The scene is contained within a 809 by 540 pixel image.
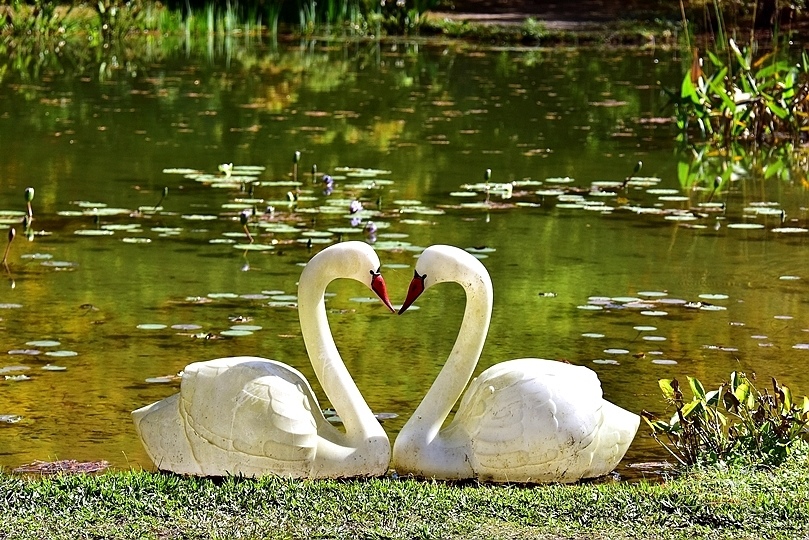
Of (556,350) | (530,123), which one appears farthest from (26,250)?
(530,123)

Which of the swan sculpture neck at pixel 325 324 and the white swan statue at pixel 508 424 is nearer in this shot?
the white swan statue at pixel 508 424

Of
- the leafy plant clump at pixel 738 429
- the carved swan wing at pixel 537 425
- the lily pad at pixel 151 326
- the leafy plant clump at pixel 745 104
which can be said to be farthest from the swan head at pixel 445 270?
the leafy plant clump at pixel 745 104

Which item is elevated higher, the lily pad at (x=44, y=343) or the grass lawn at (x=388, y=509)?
the grass lawn at (x=388, y=509)

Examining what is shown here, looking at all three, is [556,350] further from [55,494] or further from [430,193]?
[430,193]

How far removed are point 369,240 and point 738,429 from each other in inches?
138

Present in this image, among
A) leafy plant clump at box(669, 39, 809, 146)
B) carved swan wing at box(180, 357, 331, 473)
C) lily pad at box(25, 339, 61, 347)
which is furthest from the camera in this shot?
leafy plant clump at box(669, 39, 809, 146)

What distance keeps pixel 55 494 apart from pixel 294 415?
0.78m

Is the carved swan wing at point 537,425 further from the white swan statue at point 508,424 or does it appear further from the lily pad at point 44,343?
the lily pad at point 44,343

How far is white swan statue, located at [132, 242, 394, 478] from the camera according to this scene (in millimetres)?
4574

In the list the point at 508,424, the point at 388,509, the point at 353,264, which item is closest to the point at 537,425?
the point at 508,424

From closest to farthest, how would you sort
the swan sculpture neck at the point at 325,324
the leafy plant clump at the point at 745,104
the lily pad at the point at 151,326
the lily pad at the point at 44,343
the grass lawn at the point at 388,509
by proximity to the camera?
the grass lawn at the point at 388,509 < the swan sculpture neck at the point at 325,324 < the lily pad at the point at 44,343 < the lily pad at the point at 151,326 < the leafy plant clump at the point at 745,104

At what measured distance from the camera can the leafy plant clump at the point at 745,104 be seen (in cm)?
1137

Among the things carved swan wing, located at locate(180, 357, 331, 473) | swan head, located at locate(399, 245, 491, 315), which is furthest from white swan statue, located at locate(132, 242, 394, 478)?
swan head, located at locate(399, 245, 491, 315)

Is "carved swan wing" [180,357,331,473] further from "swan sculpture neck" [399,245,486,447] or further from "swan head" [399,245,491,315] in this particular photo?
"swan head" [399,245,491,315]
